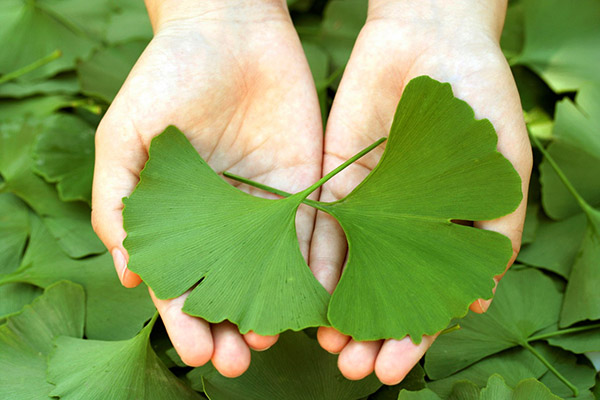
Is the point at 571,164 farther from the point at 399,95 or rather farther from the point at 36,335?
the point at 36,335

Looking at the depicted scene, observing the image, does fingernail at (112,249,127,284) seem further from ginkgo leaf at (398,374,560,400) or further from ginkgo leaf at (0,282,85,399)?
ginkgo leaf at (398,374,560,400)

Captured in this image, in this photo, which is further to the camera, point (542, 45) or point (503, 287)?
point (542, 45)

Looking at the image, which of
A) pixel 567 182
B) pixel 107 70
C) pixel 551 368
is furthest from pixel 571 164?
pixel 107 70

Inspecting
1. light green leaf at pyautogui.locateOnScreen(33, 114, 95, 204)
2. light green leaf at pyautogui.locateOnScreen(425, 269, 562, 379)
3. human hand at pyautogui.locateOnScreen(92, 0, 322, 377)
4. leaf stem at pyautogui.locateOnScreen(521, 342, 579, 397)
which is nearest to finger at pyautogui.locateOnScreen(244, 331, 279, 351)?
human hand at pyautogui.locateOnScreen(92, 0, 322, 377)

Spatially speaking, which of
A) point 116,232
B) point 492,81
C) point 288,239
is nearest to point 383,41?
point 492,81

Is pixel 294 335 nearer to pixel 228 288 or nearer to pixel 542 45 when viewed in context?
pixel 228 288

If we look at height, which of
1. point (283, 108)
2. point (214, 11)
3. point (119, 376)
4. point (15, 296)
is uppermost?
point (214, 11)
